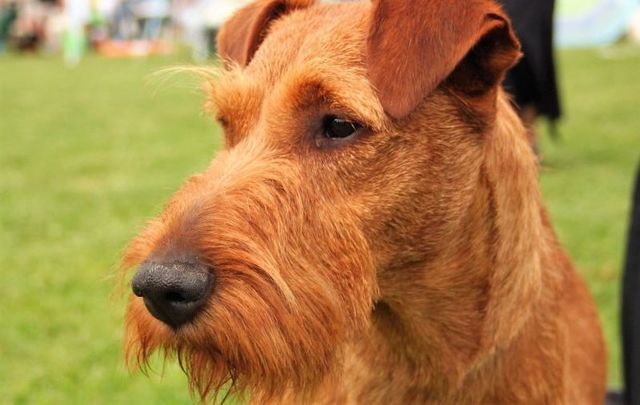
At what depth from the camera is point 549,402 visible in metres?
2.71

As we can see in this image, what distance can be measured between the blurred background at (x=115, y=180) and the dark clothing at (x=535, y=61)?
643 millimetres

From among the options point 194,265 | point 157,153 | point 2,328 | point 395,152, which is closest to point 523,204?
point 395,152

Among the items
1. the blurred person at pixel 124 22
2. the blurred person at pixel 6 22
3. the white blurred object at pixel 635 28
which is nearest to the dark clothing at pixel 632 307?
the white blurred object at pixel 635 28

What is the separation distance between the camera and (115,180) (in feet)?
28.8

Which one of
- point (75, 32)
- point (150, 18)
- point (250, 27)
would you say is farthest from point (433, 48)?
point (150, 18)

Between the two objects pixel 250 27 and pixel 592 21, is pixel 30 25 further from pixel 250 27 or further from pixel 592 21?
pixel 250 27

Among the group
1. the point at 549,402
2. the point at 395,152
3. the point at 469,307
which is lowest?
the point at 549,402

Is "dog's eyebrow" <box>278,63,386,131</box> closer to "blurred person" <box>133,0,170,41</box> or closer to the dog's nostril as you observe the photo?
the dog's nostril

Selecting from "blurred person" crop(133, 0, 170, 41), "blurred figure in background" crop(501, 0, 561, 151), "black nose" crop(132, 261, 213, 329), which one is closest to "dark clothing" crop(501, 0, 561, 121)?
"blurred figure in background" crop(501, 0, 561, 151)

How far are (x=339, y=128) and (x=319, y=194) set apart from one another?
19 cm

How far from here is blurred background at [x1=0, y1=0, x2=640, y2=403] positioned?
4.63 m

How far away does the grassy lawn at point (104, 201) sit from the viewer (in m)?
4.60

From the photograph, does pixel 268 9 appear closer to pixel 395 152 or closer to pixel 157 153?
pixel 395 152

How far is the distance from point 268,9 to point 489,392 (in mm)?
1499
